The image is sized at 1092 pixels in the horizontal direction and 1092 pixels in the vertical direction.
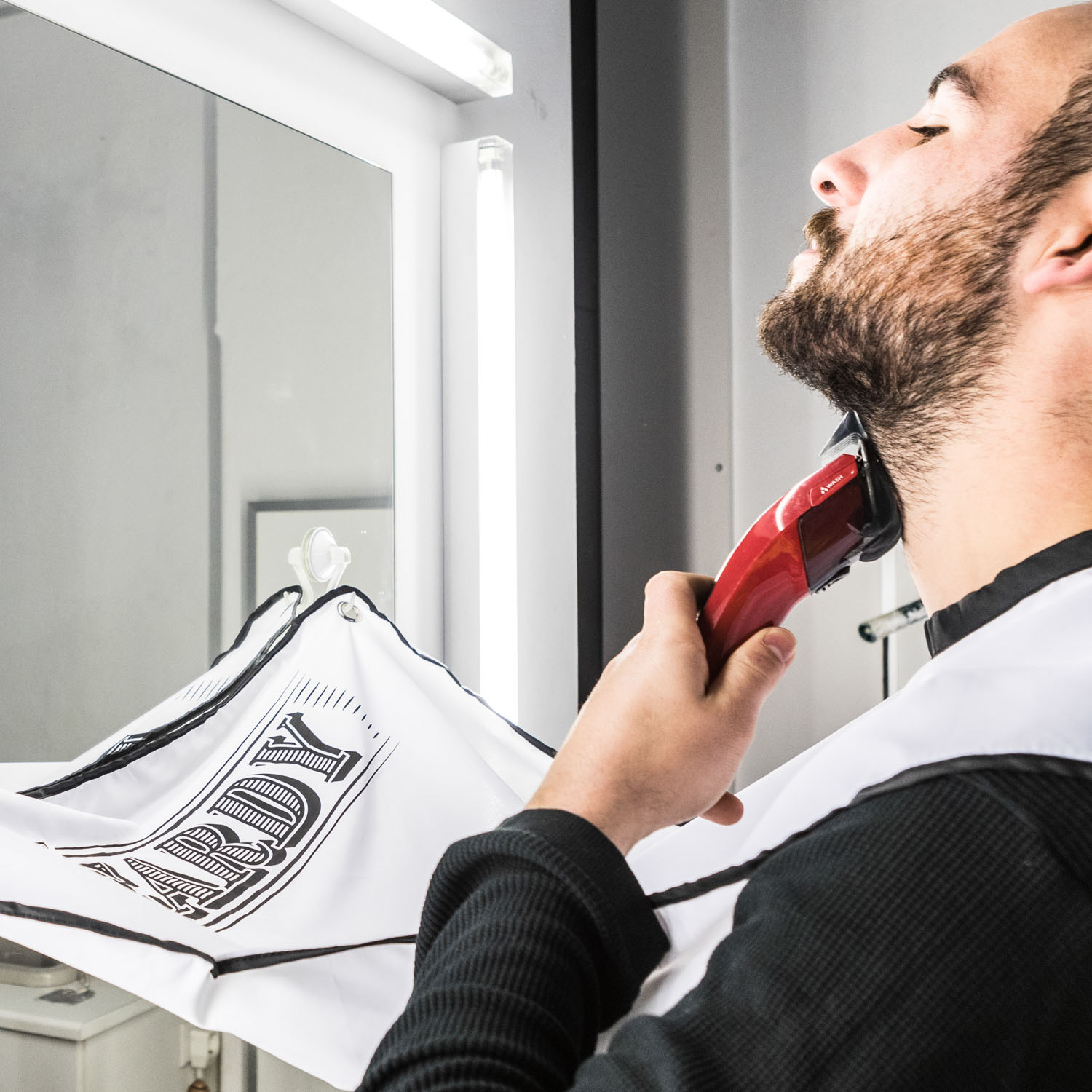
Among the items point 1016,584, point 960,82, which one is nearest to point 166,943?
point 1016,584

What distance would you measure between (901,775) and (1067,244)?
0.46 m

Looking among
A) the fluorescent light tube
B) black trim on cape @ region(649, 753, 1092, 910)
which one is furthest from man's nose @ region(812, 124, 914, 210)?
the fluorescent light tube

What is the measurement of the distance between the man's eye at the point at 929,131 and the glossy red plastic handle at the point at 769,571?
27 centimetres

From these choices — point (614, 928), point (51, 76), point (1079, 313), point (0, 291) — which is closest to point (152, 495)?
point (0, 291)

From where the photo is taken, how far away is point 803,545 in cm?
80

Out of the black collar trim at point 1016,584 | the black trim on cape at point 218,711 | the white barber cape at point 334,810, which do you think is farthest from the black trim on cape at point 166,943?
the black collar trim at point 1016,584

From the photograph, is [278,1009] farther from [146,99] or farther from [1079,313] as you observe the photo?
[146,99]

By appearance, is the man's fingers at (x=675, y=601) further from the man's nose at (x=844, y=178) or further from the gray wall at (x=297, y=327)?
the gray wall at (x=297, y=327)

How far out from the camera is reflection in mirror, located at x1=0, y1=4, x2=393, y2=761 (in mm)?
1070

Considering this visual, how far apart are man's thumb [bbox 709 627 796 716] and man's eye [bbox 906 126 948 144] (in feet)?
1.45

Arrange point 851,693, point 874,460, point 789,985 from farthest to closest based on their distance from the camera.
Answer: point 851,693
point 874,460
point 789,985

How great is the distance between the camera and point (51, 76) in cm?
109

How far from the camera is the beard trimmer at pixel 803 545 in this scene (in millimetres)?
750

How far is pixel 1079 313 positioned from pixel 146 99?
1.06 m
